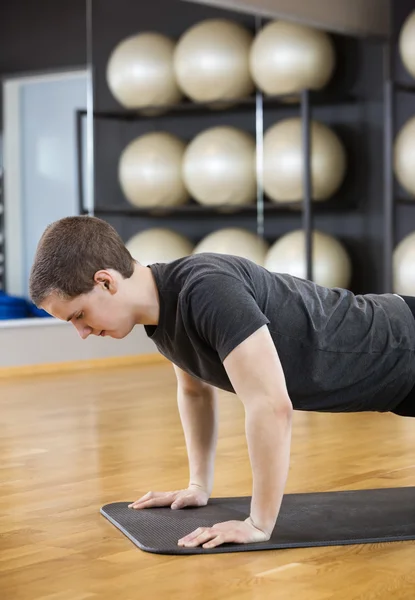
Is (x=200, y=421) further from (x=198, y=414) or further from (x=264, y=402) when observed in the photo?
(x=264, y=402)

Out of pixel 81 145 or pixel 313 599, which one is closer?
pixel 313 599

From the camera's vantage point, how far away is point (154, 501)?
2.11 metres

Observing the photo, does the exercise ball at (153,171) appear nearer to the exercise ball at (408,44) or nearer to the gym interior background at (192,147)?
the gym interior background at (192,147)

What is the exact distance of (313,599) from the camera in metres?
1.55

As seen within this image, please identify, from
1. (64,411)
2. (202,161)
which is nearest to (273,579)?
(64,411)

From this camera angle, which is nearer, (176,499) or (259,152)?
(176,499)

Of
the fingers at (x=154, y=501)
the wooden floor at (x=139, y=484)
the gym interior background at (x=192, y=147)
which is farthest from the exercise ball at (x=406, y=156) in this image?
the fingers at (x=154, y=501)

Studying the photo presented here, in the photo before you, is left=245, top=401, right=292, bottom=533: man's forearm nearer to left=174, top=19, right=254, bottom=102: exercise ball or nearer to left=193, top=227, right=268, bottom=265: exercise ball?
left=193, top=227, right=268, bottom=265: exercise ball

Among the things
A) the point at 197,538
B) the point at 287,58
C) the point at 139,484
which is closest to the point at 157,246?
the point at 287,58

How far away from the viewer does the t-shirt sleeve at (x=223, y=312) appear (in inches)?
66.4

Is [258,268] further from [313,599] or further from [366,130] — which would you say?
[366,130]

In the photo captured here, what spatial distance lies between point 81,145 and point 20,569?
12.0ft

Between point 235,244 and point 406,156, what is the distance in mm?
940

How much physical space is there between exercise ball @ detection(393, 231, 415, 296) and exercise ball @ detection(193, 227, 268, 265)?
68cm
